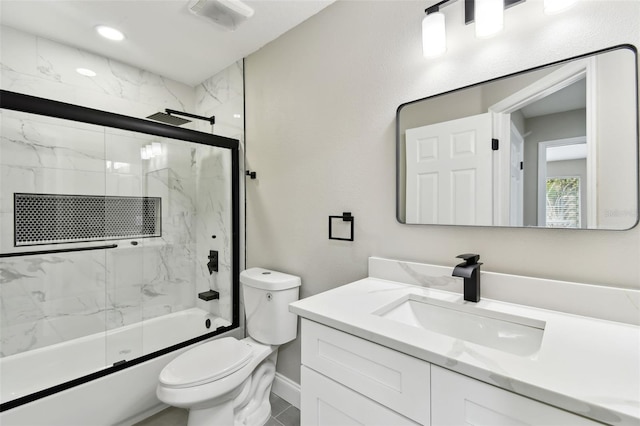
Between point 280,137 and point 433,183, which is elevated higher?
point 280,137

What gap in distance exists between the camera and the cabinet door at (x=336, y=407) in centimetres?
83

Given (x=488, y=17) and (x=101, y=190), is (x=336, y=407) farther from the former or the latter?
(x=101, y=190)

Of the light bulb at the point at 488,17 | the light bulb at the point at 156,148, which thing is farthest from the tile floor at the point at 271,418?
the light bulb at the point at 488,17

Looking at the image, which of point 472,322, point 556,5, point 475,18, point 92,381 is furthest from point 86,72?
point 472,322

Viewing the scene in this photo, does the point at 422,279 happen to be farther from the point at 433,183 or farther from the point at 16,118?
the point at 16,118

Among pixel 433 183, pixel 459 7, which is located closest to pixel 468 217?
pixel 433 183

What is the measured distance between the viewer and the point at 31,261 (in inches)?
71.3

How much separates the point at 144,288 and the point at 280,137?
1440 mm

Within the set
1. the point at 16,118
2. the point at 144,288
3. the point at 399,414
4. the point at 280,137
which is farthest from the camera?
the point at 144,288

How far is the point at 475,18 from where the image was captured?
3.70 ft

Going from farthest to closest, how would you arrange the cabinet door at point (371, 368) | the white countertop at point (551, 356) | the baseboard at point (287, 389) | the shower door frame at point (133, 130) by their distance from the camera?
the baseboard at point (287, 389), the shower door frame at point (133, 130), the cabinet door at point (371, 368), the white countertop at point (551, 356)

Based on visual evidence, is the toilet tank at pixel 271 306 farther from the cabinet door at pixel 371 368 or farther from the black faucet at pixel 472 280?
the black faucet at pixel 472 280

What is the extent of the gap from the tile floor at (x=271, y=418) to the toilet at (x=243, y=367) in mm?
64

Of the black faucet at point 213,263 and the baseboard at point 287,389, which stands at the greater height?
the black faucet at point 213,263
